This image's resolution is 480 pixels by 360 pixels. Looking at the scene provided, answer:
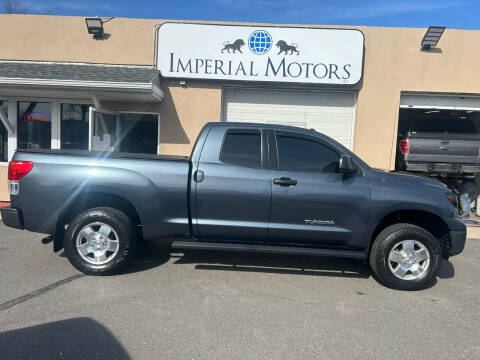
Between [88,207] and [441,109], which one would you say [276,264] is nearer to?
[88,207]

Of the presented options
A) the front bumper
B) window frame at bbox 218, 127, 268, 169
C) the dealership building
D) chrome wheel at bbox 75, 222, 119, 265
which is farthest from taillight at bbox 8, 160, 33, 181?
the front bumper

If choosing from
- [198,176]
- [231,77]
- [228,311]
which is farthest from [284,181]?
[231,77]

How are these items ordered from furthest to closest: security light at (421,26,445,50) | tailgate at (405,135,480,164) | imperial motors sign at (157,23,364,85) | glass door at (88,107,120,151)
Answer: imperial motors sign at (157,23,364,85) → tailgate at (405,135,480,164) → security light at (421,26,445,50) → glass door at (88,107,120,151)

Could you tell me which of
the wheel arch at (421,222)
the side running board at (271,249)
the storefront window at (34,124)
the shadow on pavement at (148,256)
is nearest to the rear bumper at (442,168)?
the wheel arch at (421,222)

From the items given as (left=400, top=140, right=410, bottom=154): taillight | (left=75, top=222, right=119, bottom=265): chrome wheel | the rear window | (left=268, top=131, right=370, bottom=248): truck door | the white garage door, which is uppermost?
the white garage door

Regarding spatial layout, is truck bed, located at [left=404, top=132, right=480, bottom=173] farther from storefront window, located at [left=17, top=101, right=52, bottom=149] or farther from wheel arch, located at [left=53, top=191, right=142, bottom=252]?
storefront window, located at [left=17, top=101, right=52, bottom=149]

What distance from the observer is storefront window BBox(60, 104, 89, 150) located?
350 inches

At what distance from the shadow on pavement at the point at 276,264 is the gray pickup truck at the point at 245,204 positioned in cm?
51

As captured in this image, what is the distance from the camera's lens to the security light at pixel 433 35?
833cm

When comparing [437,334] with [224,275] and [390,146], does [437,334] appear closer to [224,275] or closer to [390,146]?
[224,275]

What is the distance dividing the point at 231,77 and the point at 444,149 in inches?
221

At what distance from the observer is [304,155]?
4.43 m

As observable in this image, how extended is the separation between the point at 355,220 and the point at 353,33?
6116mm

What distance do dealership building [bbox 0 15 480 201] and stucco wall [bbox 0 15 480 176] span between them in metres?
0.03
